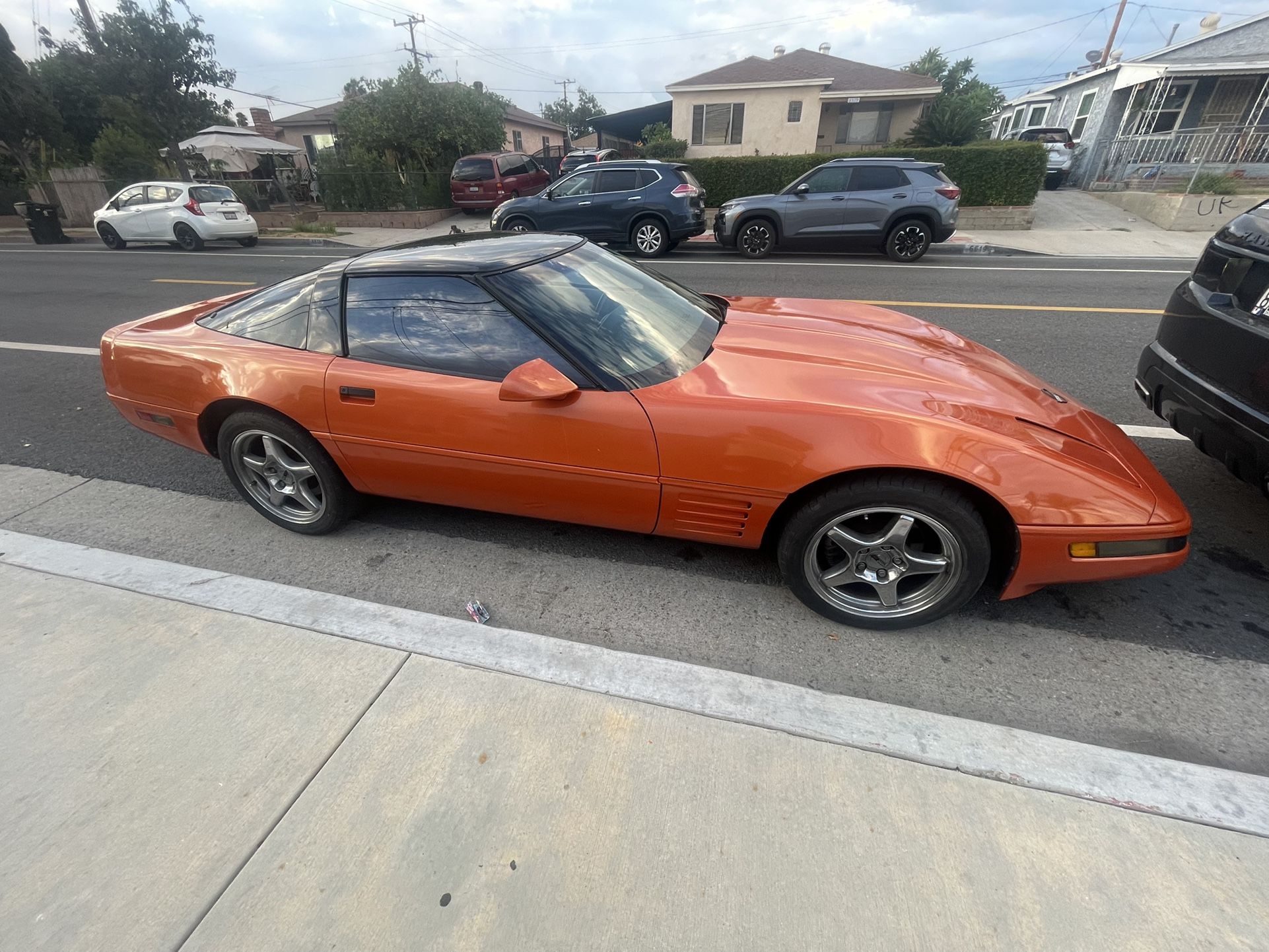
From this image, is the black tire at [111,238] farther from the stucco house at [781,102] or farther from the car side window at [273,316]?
the stucco house at [781,102]

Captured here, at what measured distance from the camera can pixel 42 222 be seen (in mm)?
16031

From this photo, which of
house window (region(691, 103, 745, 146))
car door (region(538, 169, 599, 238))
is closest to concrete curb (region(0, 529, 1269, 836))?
car door (region(538, 169, 599, 238))

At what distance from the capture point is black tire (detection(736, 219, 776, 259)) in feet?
35.0

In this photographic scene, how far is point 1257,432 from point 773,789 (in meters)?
2.32

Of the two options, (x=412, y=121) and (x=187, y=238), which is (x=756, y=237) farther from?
(x=412, y=121)

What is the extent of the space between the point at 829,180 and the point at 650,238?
10.4 ft

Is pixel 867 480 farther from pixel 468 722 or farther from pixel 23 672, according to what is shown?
pixel 23 672

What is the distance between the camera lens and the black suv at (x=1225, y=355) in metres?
2.38

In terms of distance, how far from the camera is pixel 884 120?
24.1m

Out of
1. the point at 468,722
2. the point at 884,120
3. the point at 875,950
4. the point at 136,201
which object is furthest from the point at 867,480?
the point at 884,120

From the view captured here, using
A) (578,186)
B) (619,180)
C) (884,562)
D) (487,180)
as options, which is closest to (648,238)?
(619,180)

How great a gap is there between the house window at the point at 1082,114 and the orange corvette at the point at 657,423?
26581 mm

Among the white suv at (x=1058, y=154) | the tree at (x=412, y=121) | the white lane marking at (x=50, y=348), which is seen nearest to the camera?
the white lane marking at (x=50, y=348)

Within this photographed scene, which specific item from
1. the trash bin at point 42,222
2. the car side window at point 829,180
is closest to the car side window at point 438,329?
the car side window at point 829,180
